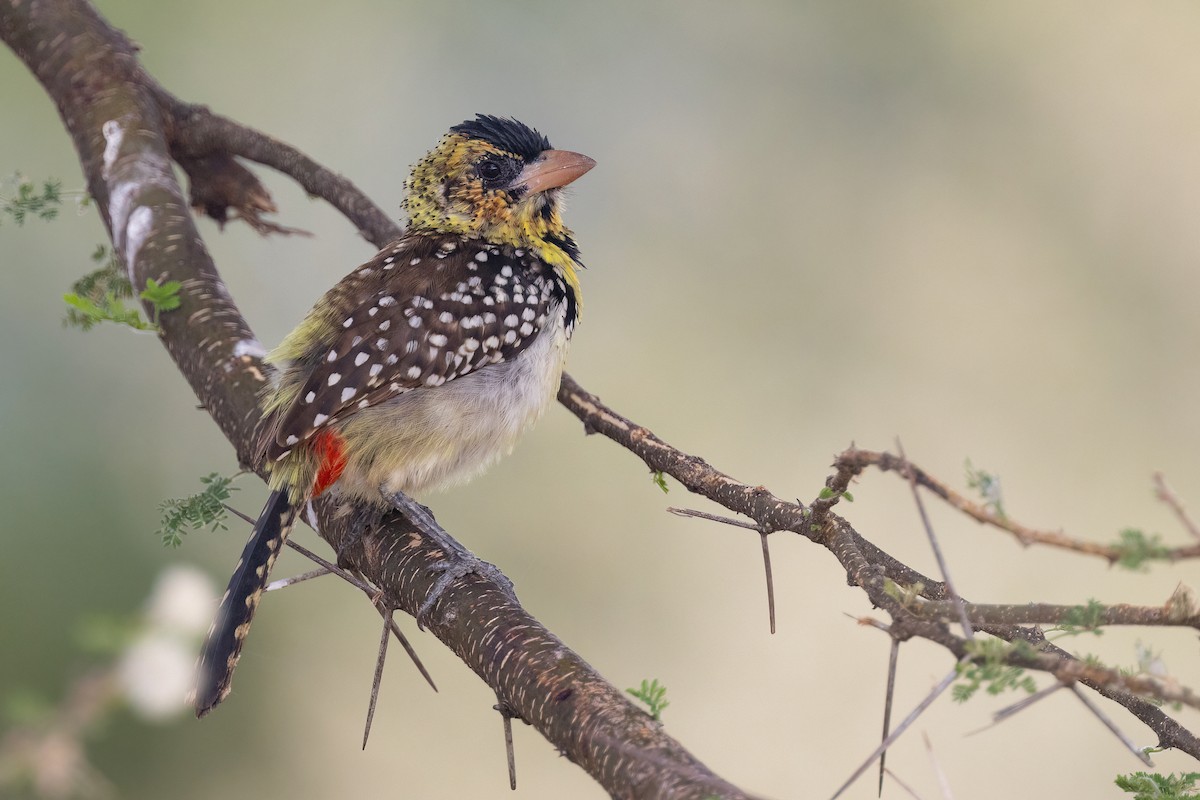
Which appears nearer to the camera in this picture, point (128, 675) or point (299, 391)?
point (128, 675)

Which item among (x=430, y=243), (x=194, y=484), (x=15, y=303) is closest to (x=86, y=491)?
(x=194, y=484)

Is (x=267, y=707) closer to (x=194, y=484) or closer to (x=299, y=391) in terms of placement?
(x=194, y=484)

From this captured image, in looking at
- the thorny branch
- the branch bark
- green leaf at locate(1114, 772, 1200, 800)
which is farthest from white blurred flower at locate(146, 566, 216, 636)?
green leaf at locate(1114, 772, 1200, 800)

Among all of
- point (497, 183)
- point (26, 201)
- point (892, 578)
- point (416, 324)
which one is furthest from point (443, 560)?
point (26, 201)

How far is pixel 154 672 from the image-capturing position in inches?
43.4

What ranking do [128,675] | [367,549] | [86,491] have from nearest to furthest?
[128,675], [367,549], [86,491]

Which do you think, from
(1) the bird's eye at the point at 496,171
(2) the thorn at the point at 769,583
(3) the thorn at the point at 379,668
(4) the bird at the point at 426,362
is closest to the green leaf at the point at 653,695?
(2) the thorn at the point at 769,583

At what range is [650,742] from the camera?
1.69 metres

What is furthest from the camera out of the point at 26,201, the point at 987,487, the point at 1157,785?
the point at 26,201

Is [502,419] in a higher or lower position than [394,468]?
higher

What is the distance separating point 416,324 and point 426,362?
0.11m

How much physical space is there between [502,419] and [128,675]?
2.05m

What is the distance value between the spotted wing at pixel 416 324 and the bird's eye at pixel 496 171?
279 millimetres

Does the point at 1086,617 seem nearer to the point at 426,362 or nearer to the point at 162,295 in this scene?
the point at 426,362
